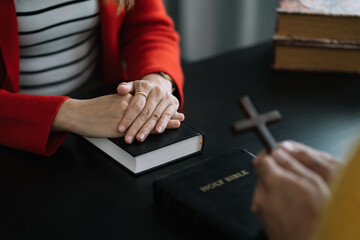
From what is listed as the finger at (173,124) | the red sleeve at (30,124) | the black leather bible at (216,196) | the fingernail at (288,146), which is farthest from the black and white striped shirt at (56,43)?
the fingernail at (288,146)

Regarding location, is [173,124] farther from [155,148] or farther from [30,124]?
[30,124]

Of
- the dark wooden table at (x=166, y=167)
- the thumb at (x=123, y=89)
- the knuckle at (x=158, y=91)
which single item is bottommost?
the dark wooden table at (x=166, y=167)

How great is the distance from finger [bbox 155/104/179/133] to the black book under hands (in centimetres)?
1

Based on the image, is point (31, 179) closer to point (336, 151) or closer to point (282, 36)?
point (336, 151)

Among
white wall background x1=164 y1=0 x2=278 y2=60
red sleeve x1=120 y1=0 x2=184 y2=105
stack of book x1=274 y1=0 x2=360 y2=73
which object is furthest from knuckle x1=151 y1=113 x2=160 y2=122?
white wall background x1=164 y1=0 x2=278 y2=60

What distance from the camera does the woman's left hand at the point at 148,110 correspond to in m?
0.94

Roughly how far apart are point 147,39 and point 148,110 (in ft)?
1.42

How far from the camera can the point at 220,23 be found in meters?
2.73

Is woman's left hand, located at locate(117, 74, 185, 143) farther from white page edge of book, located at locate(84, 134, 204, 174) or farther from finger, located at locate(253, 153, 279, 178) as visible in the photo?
finger, located at locate(253, 153, 279, 178)

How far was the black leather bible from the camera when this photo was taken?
69 centimetres

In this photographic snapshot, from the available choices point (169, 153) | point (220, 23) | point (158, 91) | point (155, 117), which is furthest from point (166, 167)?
point (220, 23)

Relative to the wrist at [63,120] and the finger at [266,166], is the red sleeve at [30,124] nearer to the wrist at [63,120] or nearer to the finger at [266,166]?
the wrist at [63,120]

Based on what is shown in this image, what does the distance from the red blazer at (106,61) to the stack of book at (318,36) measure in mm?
317

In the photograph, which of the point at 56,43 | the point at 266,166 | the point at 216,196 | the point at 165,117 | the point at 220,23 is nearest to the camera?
the point at 266,166
